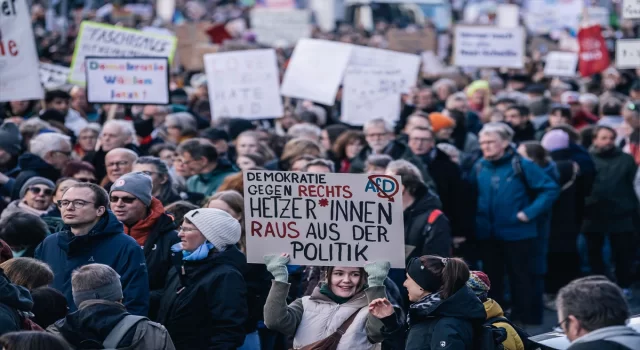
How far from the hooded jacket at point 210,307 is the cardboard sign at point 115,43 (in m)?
7.57

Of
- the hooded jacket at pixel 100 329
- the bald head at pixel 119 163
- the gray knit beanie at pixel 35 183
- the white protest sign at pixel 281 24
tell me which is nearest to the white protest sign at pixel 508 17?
the white protest sign at pixel 281 24

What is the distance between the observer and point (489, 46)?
16797mm

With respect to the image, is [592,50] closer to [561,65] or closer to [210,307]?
[561,65]

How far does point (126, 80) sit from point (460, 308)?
7.30 metres

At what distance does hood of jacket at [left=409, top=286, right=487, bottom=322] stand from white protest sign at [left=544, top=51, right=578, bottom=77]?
1375 cm

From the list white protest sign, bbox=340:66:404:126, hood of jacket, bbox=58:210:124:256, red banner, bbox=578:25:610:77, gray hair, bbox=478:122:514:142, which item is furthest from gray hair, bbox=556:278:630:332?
red banner, bbox=578:25:610:77

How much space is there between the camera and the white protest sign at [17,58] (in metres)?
9.45

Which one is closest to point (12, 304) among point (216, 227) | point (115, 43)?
point (216, 227)

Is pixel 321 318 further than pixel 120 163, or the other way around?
pixel 120 163

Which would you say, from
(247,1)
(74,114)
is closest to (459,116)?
(74,114)

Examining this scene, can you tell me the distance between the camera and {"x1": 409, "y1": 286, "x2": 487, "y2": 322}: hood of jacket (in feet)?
16.2

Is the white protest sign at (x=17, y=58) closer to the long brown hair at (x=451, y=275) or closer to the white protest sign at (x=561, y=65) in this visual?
the long brown hair at (x=451, y=275)

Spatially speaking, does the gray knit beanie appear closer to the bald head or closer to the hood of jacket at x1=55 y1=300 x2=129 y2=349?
the bald head

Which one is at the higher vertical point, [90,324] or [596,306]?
[596,306]
